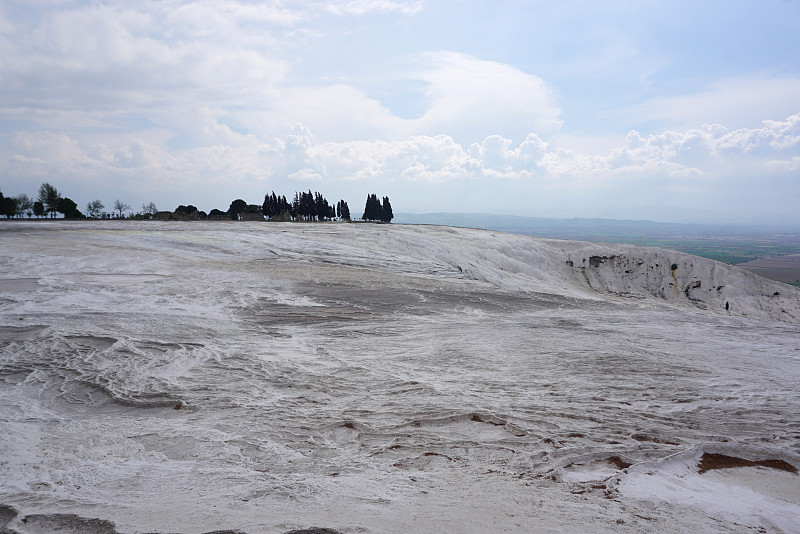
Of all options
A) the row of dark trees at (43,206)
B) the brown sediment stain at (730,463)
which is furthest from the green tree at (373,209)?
the brown sediment stain at (730,463)

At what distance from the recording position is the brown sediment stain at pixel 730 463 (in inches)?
204

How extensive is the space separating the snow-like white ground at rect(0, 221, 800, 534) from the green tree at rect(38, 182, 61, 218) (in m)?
43.2

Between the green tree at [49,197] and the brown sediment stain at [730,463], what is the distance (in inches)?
2337

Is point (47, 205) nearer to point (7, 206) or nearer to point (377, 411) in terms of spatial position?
point (7, 206)

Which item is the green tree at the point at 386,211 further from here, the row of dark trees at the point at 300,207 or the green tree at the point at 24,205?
the green tree at the point at 24,205

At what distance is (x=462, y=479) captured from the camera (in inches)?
186

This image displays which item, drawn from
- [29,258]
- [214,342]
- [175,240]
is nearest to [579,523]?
[214,342]

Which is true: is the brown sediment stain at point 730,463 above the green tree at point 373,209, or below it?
below

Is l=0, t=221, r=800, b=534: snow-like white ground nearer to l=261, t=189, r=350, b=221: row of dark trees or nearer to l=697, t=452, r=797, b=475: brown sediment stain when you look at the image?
l=697, t=452, r=797, b=475: brown sediment stain

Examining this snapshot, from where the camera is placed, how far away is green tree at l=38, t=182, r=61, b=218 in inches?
1949

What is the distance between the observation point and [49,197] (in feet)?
163

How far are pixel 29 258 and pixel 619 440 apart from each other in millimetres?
18508

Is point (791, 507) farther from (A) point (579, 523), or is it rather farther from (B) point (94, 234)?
(B) point (94, 234)

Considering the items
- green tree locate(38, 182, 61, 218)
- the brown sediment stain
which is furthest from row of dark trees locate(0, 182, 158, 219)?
the brown sediment stain
